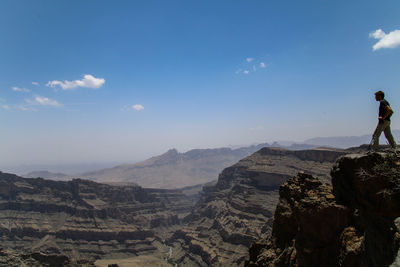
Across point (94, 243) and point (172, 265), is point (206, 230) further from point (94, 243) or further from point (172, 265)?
point (94, 243)

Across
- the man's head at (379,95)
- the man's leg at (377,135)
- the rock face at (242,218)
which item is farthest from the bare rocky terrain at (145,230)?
the man's head at (379,95)

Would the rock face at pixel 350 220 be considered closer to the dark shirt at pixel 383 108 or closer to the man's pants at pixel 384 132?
the man's pants at pixel 384 132

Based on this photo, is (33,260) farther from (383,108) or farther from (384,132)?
(383,108)

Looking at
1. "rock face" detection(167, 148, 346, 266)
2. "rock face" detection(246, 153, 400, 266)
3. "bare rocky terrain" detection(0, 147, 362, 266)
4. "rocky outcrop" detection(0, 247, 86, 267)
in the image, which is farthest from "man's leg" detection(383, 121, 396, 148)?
"bare rocky terrain" detection(0, 147, 362, 266)

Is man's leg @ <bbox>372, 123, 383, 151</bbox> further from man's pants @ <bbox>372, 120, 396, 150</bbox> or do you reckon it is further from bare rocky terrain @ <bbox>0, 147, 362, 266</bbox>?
bare rocky terrain @ <bbox>0, 147, 362, 266</bbox>

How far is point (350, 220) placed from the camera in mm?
18359

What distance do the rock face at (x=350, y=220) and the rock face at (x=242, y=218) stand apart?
96977 millimetres

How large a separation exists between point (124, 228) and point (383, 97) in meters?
186

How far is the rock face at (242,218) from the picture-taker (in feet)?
424

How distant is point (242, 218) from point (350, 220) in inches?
5487

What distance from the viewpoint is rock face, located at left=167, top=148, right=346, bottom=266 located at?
424 feet

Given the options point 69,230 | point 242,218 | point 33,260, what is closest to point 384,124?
point 33,260

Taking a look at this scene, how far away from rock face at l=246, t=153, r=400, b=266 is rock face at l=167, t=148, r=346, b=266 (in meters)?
97.0

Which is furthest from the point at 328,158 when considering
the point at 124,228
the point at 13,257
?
the point at 13,257
